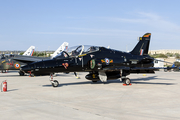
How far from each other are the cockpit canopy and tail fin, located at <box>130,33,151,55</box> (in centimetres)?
533

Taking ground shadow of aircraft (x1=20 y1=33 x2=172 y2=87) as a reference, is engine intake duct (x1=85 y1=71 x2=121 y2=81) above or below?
below

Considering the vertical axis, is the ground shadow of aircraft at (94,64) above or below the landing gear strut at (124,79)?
above

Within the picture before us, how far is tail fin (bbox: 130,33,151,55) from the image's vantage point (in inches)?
754

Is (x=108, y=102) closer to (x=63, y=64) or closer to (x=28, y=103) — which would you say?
(x=28, y=103)

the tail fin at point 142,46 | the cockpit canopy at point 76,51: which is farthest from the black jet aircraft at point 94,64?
the tail fin at point 142,46

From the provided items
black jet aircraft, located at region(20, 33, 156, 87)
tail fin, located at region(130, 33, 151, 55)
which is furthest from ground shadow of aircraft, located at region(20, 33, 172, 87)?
tail fin, located at region(130, 33, 151, 55)

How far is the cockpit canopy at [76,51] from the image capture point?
14391mm

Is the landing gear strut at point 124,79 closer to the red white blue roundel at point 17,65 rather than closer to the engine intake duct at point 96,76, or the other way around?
the engine intake duct at point 96,76

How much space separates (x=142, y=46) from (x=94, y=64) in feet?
21.9

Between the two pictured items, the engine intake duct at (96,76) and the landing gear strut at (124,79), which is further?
the engine intake duct at (96,76)

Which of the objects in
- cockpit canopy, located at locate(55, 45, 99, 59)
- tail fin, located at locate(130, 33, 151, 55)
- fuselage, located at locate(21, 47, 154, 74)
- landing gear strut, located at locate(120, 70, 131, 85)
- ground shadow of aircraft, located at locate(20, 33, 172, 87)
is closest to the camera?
fuselage, located at locate(21, 47, 154, 74)

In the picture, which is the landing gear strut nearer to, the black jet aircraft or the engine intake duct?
the black jet aircraft

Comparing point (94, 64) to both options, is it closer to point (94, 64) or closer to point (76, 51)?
point (94, 64)

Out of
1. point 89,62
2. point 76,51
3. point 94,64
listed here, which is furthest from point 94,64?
point 76,51
